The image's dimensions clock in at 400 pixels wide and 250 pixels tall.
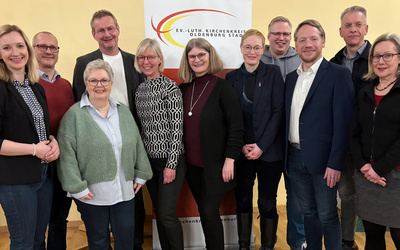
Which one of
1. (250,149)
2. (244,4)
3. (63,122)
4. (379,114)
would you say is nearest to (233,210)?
(250,149)

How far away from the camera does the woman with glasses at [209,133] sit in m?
2.02

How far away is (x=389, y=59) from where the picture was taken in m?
1.70

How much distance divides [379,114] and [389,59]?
33 centimetres

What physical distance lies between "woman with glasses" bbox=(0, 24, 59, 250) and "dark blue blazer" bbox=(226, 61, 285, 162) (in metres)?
1.32

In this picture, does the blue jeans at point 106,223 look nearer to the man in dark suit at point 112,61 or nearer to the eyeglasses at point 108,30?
the man in dark suit at point 112,61

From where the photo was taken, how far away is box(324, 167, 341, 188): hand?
1.84 metres

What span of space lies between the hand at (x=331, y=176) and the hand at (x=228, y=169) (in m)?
0.60

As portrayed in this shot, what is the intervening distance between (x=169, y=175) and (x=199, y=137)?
13.1 inches

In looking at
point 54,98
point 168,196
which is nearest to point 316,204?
point 168,196

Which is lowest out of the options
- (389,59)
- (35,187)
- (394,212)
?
(394,212)

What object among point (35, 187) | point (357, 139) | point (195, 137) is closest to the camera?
point (35, 187)

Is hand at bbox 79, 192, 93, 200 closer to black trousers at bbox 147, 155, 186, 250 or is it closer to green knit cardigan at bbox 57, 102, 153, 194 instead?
green knit cardigan at bbox 57, 102, 153, 194

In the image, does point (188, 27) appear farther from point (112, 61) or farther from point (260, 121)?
point (260, 121)

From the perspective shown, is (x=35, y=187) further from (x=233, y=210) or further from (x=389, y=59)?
(x=389, y=59)
